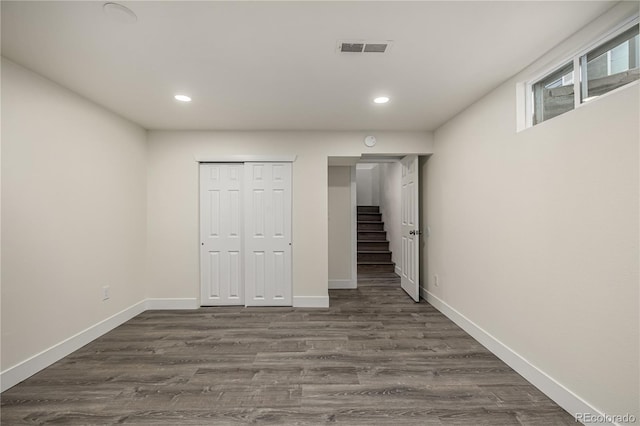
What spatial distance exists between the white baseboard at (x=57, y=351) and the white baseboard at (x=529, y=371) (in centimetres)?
392

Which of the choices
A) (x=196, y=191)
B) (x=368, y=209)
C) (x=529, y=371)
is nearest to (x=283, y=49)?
(x=196, y=191)

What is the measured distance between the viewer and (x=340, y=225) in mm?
4922

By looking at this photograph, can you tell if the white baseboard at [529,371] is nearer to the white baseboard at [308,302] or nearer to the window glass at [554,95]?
the white baseboard at [308,302]

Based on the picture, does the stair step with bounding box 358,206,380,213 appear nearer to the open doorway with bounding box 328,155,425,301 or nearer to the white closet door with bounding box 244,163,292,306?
the open doorway with bounding box 328,155,425,301

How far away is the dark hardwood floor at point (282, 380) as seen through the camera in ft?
5.82

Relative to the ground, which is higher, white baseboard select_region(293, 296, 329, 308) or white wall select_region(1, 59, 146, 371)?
white wall select_region(1, 59, 146, 371)

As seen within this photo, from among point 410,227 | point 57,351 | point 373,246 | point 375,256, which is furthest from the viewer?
point 373,246

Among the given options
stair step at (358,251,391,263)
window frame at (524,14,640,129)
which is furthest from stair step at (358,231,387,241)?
window frame at (524,14,640,129)

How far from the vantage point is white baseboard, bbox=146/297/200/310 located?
12.4 ft

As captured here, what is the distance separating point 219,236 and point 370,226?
451 cm

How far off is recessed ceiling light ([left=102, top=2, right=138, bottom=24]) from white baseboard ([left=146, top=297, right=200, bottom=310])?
10.7 feet

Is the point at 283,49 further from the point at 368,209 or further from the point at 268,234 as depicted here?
the point at 368,209

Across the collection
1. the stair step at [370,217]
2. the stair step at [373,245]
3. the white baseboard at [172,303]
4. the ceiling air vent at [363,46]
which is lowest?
the white baseboard at [172,303]

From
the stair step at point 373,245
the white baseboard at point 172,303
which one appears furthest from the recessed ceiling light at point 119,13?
the stair step at point 373,245
